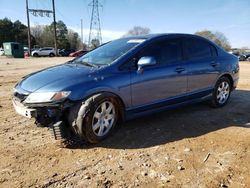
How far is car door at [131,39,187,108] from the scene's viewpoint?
4.71m

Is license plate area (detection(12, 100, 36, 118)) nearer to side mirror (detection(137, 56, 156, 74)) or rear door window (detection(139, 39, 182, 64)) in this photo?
side mirror (detection(137, 56, 156, 74))

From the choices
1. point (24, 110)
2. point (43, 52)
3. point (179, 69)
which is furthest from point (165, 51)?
point (43, 52)

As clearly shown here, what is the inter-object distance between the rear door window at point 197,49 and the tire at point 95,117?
2068 mm

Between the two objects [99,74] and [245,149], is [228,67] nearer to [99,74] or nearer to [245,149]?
[245,149]

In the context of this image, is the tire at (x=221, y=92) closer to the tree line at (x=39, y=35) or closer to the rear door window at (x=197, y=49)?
the rear door window at (x=197, y=49)

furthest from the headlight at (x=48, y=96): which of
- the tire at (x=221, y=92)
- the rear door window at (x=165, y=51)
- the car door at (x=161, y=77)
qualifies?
the tire at (x=221, y=92)

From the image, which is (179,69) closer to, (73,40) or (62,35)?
(62,35)

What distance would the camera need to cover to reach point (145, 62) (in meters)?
4.60

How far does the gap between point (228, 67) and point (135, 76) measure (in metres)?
2.79

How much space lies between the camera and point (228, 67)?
6.45 m

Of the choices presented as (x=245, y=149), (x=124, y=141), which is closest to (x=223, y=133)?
(x=245, y=149)

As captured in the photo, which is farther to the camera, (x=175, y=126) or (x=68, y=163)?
(x=175, y=126)

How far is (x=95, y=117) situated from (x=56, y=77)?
818 mm

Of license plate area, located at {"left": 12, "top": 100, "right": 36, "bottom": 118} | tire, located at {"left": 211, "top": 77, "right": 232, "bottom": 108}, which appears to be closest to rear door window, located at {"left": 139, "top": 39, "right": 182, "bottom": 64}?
tire, located at {"left": 211, "top": 77, "right": 232, "bottom": 108}
